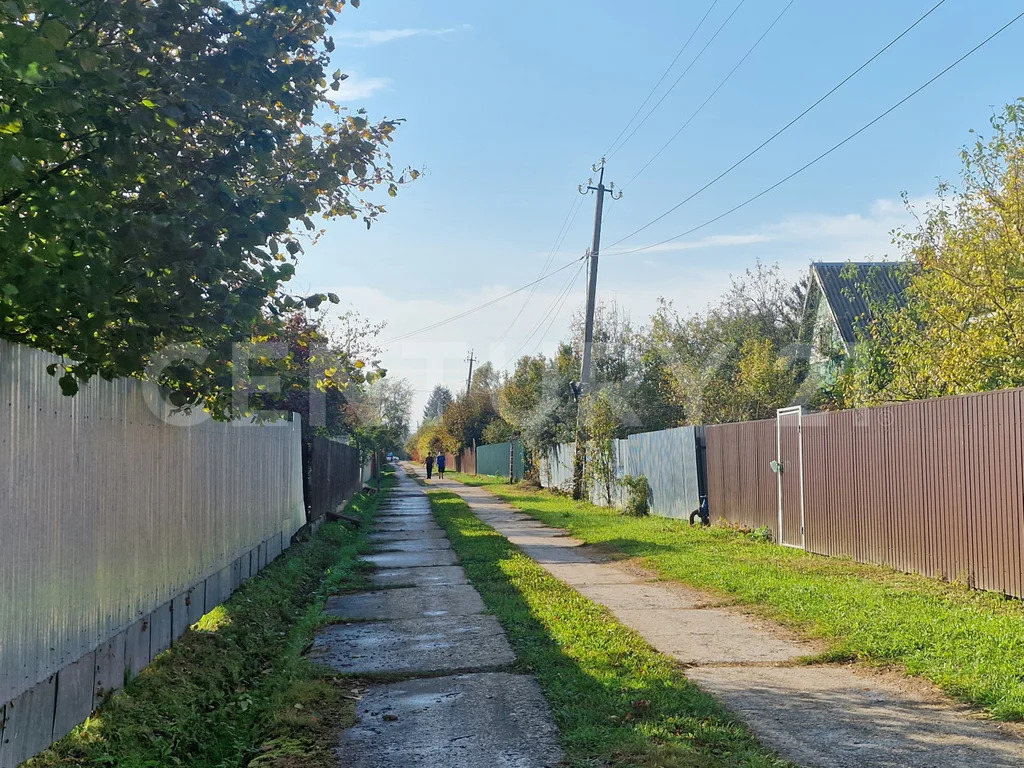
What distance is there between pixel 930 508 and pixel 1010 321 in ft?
10.0

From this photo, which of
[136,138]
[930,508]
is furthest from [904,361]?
[136,138]

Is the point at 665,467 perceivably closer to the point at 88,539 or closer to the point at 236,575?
the point at 236,575

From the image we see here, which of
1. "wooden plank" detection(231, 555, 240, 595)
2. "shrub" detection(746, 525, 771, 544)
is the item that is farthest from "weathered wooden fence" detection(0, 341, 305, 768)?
"shrub" detection(746, 525, 771, 544)

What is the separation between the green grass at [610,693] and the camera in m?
4.86

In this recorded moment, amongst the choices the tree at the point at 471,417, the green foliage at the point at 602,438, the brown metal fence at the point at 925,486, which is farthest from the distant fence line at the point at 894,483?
the tree at the point at 471,417

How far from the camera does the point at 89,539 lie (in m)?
5.44

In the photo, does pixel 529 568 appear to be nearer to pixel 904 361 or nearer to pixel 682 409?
pixel 904 361

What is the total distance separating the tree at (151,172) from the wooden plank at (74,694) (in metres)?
1.53

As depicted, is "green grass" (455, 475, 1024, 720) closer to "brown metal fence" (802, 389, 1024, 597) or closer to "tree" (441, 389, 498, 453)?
"brown metal fence" (802, 389, 1024, 597)

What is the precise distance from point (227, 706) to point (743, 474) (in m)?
11.2

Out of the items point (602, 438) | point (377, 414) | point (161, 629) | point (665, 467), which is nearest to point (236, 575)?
point (161, 629)

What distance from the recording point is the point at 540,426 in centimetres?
3375

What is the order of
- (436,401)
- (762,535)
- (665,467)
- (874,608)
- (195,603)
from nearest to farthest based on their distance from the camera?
(195,603)
(874,608)
(762,535)
(665,467)
(436,401)

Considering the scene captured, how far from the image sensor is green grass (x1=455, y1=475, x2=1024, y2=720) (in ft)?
20.4
